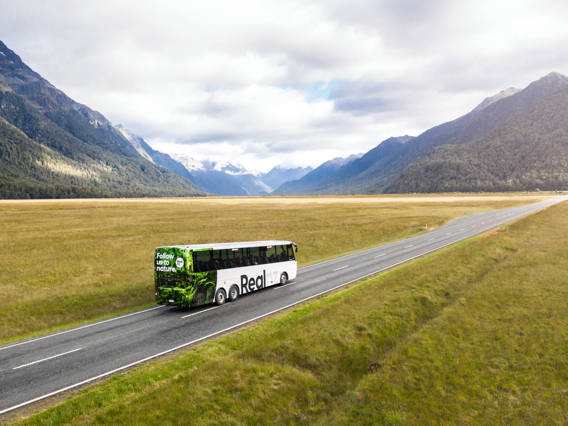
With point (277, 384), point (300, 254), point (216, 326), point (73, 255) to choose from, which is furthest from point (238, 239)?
point (277, 384)

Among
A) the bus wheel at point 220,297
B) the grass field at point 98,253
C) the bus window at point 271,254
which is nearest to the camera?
the bus wheel at point 220,297

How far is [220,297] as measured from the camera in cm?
2588

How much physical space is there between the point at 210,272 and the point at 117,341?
751cm

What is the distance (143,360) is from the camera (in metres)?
16.8

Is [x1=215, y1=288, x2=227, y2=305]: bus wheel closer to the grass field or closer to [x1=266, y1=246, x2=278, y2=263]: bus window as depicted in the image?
[x1=266, y1=246, x2=278, y2=263]: bus window

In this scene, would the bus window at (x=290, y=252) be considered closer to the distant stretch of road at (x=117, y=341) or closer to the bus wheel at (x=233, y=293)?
the distant stretch of road at (x=117, y=341)

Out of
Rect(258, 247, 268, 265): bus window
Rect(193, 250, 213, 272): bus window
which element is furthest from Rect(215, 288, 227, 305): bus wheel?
Rect(258, 247, 268, 265): bus window

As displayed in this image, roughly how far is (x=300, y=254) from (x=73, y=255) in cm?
2906

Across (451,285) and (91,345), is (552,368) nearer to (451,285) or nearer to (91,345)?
(451,285)

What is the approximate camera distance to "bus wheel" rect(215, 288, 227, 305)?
2567 centimetres

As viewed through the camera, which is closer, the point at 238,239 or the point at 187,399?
the point at 187,399

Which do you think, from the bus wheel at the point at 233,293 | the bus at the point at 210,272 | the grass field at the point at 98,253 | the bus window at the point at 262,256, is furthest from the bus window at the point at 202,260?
the grass field at the point at 98,253

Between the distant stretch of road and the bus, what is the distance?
97cm

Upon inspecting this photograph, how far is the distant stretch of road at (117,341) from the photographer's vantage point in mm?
15094
